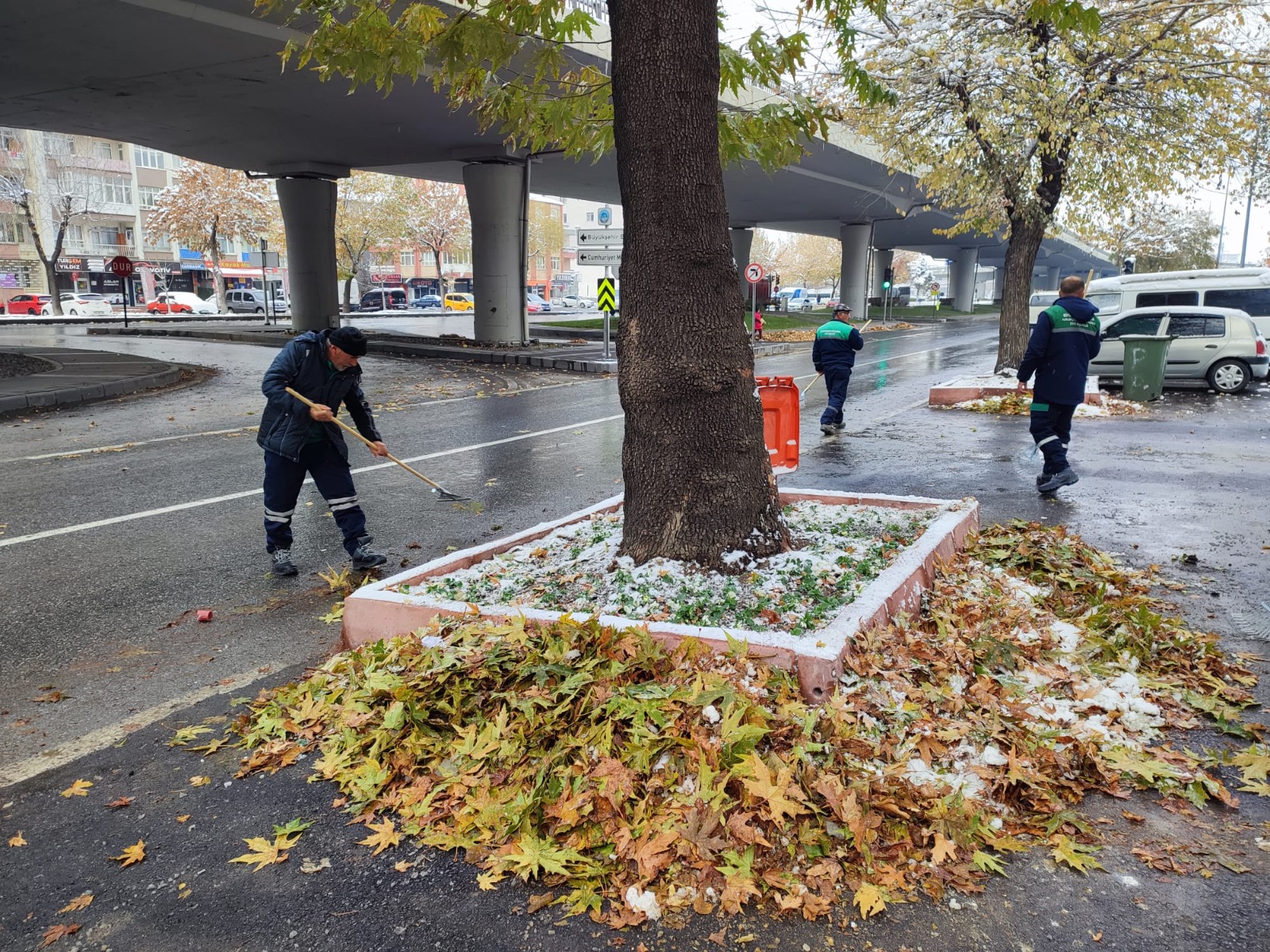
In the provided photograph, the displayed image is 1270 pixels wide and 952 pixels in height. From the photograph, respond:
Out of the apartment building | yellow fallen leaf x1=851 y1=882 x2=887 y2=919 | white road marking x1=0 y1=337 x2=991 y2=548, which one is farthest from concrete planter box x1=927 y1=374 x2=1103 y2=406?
the apartment building

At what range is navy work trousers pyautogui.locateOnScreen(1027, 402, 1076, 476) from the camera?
7.72 meters

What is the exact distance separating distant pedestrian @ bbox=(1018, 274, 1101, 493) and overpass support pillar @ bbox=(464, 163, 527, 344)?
746 inches

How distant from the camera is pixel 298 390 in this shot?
5535 mm

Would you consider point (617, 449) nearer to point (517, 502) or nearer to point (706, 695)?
point (517, 502)

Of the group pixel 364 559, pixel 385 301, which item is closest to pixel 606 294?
pixel 364 559

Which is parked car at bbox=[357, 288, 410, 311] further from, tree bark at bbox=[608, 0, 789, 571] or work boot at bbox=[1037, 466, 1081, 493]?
tree bark at bbox=[608, 0, 789, 571]

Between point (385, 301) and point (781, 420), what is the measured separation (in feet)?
212

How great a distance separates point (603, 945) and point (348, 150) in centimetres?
2640

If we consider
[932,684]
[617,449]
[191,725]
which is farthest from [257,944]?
[617,449]

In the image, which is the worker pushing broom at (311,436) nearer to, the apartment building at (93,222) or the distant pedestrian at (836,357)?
the distant pedestrian at (836,357)

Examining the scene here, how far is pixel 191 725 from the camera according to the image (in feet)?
11.9

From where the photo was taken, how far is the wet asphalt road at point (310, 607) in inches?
96.4

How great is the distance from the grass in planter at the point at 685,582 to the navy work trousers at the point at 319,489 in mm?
1390

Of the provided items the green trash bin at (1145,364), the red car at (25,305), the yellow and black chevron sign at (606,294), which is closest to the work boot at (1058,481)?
the green trash bin at (1145,364)
